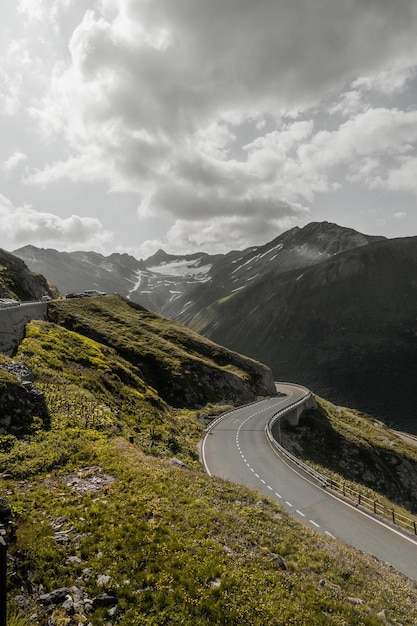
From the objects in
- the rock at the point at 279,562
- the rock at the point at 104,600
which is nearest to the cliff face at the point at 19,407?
the rock at the point at 104,600

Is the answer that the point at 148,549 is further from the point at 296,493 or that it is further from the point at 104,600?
the point at 296,493

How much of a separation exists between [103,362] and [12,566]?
34.7 meters

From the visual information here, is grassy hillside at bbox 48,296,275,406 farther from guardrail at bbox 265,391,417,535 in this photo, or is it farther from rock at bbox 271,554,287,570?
rock at bbox 271,554,287,570

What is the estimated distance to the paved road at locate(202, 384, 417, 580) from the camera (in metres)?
21.1

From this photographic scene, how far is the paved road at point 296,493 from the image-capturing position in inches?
830

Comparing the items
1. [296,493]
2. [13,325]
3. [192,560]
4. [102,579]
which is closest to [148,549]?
[192,560]

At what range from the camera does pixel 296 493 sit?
1108 inches

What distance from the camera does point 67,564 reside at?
1171cm

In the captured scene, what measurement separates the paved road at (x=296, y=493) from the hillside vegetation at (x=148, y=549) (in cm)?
422

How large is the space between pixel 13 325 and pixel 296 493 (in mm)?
36843

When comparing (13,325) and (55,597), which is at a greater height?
(13,325)

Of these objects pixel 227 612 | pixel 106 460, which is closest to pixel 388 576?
pixel 227 612

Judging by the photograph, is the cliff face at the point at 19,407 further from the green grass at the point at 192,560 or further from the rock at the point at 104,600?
the rock at the point at 104,600

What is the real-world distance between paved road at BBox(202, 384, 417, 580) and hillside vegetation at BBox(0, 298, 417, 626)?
4.22 meters
